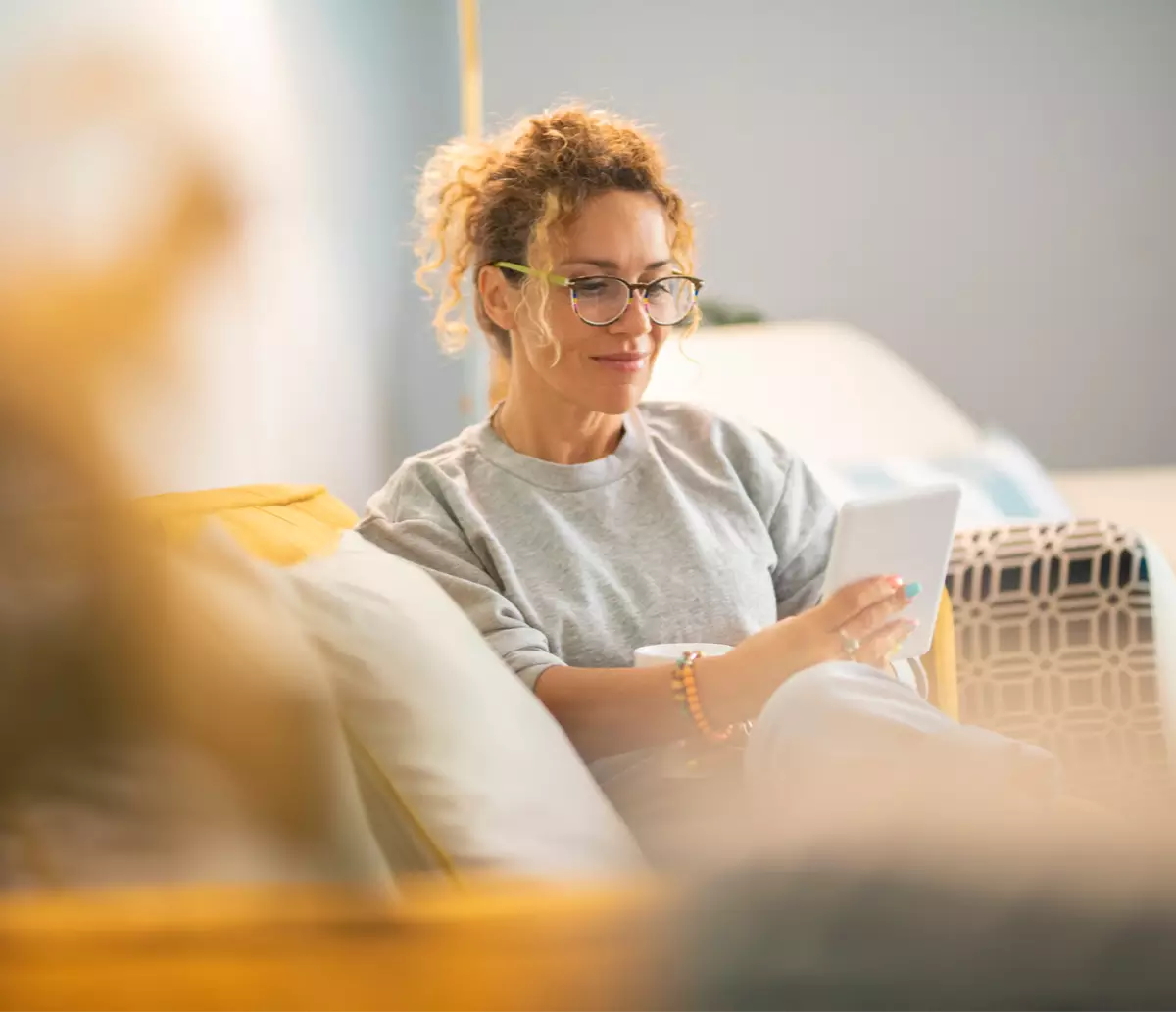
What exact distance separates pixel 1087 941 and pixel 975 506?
5.37 ft

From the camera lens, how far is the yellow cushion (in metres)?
0.38

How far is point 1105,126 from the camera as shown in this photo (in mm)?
3652

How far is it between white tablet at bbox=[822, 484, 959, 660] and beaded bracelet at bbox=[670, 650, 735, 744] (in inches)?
5.2

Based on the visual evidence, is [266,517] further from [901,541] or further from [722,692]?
[901,541]

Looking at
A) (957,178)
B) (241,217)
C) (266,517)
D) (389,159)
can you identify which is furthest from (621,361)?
(957,178)

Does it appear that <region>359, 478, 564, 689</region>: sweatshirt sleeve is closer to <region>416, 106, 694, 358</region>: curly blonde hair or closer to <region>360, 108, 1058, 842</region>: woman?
<region>360, 108, 1058, 842</region>: woman

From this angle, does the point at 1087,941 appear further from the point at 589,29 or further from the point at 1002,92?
the point at 1002,92

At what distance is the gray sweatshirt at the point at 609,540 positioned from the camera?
1095 millimetres

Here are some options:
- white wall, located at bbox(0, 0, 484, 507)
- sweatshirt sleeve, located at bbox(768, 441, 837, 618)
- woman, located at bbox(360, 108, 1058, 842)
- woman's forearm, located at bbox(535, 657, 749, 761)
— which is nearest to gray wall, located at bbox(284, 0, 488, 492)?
white wall, located at bbox(0, 0, 484, 507)

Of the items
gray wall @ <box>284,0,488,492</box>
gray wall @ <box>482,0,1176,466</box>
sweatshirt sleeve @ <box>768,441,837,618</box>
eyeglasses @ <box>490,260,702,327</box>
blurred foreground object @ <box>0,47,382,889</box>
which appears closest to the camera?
blurred foreground object @ <box>0,47,382,889</box>

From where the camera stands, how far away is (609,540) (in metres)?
1.16

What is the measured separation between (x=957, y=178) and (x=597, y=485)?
111 inches

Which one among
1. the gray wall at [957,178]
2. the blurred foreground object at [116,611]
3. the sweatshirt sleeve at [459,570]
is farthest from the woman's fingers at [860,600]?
the gray wall at [957,178]

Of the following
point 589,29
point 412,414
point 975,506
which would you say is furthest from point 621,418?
point 589,29
